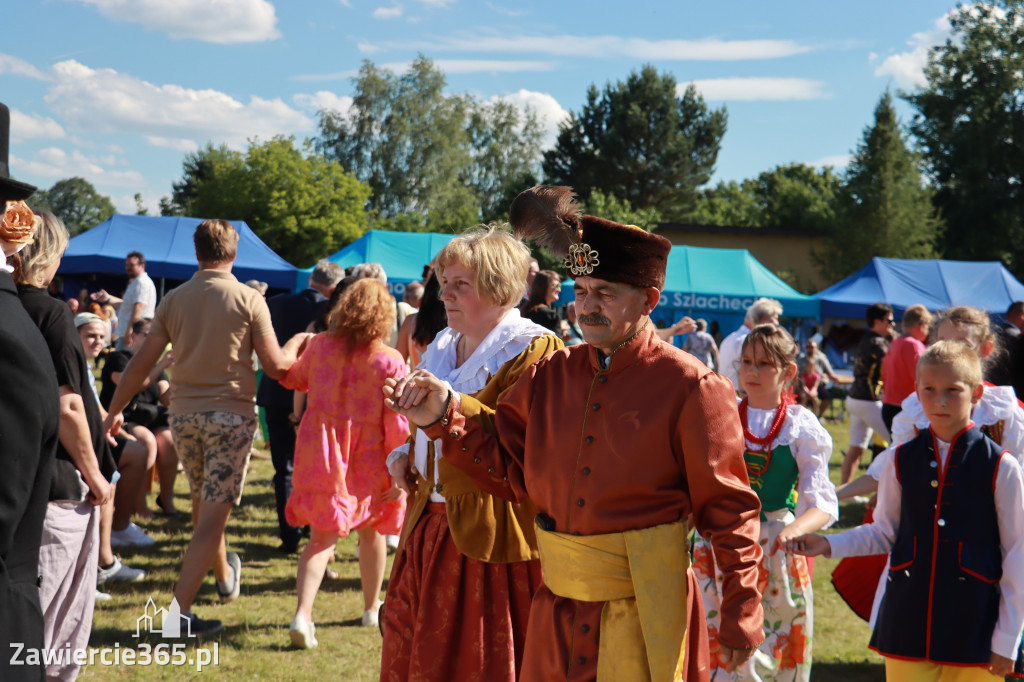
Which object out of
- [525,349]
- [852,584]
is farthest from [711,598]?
[525,349]

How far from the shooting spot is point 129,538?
6.32 meters

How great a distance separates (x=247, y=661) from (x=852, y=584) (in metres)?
2.97

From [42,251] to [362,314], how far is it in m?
1.67

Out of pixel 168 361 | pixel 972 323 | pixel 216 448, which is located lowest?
pixel 216 448

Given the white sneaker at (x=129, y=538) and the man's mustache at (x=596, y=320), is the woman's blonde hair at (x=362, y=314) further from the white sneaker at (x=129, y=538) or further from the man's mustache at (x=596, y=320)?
the white sneaker at (x=129, y=538)

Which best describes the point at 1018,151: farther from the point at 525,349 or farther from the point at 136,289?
the point at 525,349

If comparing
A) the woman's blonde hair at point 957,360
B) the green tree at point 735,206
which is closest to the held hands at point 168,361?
the woman's blonde hair at point 957,360

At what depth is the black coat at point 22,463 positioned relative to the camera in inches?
65.1

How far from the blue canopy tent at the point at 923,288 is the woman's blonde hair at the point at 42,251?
58.2 ft

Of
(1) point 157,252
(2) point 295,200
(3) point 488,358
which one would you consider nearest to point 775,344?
(3) point 488,358

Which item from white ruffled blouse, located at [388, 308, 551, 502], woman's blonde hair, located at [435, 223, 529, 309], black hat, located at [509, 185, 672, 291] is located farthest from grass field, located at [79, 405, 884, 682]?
black hat, located at [509, 185, 672, 291]

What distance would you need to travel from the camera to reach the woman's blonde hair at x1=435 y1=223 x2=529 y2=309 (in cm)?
286

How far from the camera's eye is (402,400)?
222 cm

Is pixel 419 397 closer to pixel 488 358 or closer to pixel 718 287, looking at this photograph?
pixel 488 358
